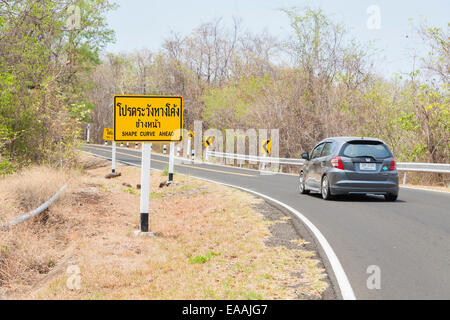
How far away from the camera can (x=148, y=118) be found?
9750mm

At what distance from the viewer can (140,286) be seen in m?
6.03

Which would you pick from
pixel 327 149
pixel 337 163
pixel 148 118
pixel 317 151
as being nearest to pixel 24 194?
pixel 148 118

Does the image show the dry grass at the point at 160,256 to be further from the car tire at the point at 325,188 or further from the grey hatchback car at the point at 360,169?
the grey hatchback car at the point at 360,169

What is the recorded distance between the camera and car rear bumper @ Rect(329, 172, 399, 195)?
39.8ft

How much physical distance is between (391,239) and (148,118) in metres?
5.34

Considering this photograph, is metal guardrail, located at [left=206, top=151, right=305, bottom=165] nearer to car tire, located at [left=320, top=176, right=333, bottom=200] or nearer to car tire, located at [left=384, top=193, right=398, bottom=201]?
car tire, located at [left=320, top=176, right=333, bottom=200]

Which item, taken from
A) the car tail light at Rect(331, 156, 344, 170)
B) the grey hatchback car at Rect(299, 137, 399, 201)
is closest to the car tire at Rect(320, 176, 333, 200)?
the grey hatchback car at Rect(299, 137, 399, 201)

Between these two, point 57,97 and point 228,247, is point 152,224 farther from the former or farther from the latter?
point 57,97

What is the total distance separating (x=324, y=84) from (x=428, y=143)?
12403 millimetres

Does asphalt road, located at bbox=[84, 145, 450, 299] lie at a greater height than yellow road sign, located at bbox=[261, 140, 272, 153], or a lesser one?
lesser

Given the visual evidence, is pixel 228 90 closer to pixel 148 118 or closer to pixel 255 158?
pixel 255 158

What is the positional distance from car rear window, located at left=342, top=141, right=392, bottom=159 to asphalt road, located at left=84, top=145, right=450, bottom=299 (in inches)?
50.3

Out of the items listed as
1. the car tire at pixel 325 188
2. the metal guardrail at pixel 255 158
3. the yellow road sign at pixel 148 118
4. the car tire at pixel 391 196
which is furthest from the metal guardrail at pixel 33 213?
the metal guardrail at pixel 255 158
